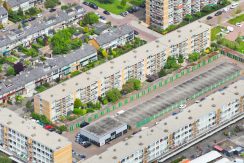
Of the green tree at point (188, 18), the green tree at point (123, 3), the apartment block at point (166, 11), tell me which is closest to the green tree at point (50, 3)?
the green tree at point (123, 3)

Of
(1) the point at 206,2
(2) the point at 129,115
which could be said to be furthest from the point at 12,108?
(1) the point at 206,2

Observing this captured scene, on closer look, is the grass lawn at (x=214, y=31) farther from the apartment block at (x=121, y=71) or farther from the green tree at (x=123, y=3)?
the green tree at (x=123, y=3)

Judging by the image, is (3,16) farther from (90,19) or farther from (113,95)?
(113,95)

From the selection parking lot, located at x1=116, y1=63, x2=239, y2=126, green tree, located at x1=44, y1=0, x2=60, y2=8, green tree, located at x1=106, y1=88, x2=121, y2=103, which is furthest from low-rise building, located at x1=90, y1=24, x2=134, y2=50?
parking lot, located at x1=116, y1=63, x2=239, y2=126

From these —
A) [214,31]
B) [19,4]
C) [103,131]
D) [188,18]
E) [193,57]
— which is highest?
[19,4]

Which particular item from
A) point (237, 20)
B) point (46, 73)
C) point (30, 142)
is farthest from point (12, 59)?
point (237, 20)

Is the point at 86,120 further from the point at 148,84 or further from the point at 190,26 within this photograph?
the point at 190,26
